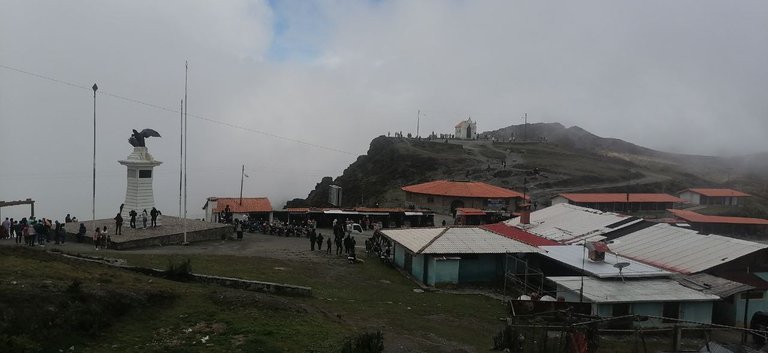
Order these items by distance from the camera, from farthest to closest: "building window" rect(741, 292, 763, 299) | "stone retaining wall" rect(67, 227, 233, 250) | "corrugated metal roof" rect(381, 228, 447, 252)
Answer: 1. "stone retaining wall" rect(67, 227, 233, 250)
2. "corrugated metal roof" rect(381, 228, 447, 252)
3. "building window" rect(741, 292, 763, 299)

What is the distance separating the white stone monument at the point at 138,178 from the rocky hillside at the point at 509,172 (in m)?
33.1

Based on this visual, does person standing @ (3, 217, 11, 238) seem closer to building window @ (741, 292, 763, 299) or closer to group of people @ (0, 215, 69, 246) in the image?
group of people @ (0, 215, 69, 246)

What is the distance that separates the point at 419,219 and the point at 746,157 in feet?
408

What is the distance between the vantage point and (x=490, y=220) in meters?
48.4

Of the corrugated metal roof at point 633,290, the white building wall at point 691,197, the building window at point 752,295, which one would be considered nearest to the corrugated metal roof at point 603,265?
the corrugated metal roof at point 633,290

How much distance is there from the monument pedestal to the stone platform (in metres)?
1.02

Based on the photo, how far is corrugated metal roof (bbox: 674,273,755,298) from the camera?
21.2 meters

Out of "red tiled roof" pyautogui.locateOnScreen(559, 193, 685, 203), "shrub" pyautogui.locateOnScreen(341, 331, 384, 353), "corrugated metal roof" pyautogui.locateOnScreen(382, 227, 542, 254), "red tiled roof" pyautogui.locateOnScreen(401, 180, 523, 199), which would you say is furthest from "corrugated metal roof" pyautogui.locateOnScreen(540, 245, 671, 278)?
"red tiled roof" pyautogui.locateOnScreen(559, 193, 685, 203)

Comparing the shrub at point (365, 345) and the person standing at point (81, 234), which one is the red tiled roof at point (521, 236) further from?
the person standing at point (81, 234)

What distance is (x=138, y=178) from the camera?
116 feet

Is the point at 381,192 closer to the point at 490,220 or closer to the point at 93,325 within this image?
the point at 490,220

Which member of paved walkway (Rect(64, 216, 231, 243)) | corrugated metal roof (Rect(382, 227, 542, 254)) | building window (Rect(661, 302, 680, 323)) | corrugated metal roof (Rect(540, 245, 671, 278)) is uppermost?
corrugated metal roof (Rect(382, 227, 542, 254))

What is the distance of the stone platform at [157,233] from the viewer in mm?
29016

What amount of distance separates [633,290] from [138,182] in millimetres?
28467
